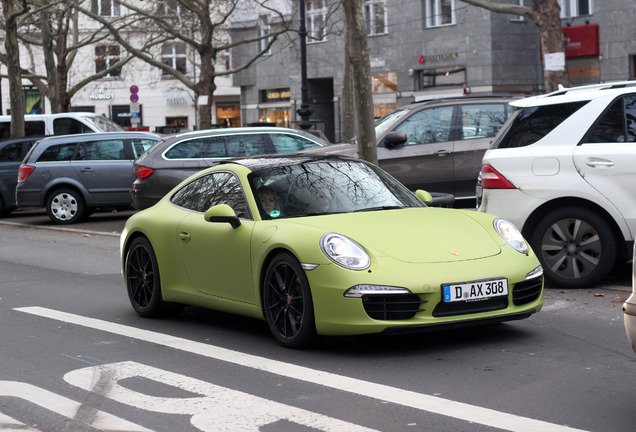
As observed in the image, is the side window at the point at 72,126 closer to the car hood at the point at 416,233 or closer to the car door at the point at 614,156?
the car door at the point at 614,156

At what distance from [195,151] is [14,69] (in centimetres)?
1341

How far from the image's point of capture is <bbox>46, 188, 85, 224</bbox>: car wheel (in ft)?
67.1

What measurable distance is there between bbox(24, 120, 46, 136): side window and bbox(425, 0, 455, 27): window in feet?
64.3

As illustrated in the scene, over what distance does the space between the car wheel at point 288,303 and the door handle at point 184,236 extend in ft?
3.86

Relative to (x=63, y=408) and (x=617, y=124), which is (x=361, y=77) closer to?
(x=617, y=124)

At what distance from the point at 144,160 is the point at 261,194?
9.58 metres

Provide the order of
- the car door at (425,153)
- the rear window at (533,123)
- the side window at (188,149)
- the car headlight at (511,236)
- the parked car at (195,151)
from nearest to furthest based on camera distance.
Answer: the car headlight at (511,236) → the rear window at (533,123) → the car door at (425,153) → the parked car at (195,151) → the side window at (188,149)

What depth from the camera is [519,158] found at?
9.60 m

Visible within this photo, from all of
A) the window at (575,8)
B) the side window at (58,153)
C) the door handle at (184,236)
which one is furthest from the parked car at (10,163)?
the window at (575,8)

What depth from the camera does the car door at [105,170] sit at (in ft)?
66.4

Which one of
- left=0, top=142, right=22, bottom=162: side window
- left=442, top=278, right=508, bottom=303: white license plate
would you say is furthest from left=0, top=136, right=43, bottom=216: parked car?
left=442, top=278, right=508, bottom=303: white license plate

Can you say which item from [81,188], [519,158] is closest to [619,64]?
[81,188]

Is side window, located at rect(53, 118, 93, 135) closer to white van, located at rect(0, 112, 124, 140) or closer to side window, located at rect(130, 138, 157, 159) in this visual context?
white van, located at rect(0, 112, 124, 140)

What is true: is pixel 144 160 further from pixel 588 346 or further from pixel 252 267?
pixel 588 346
